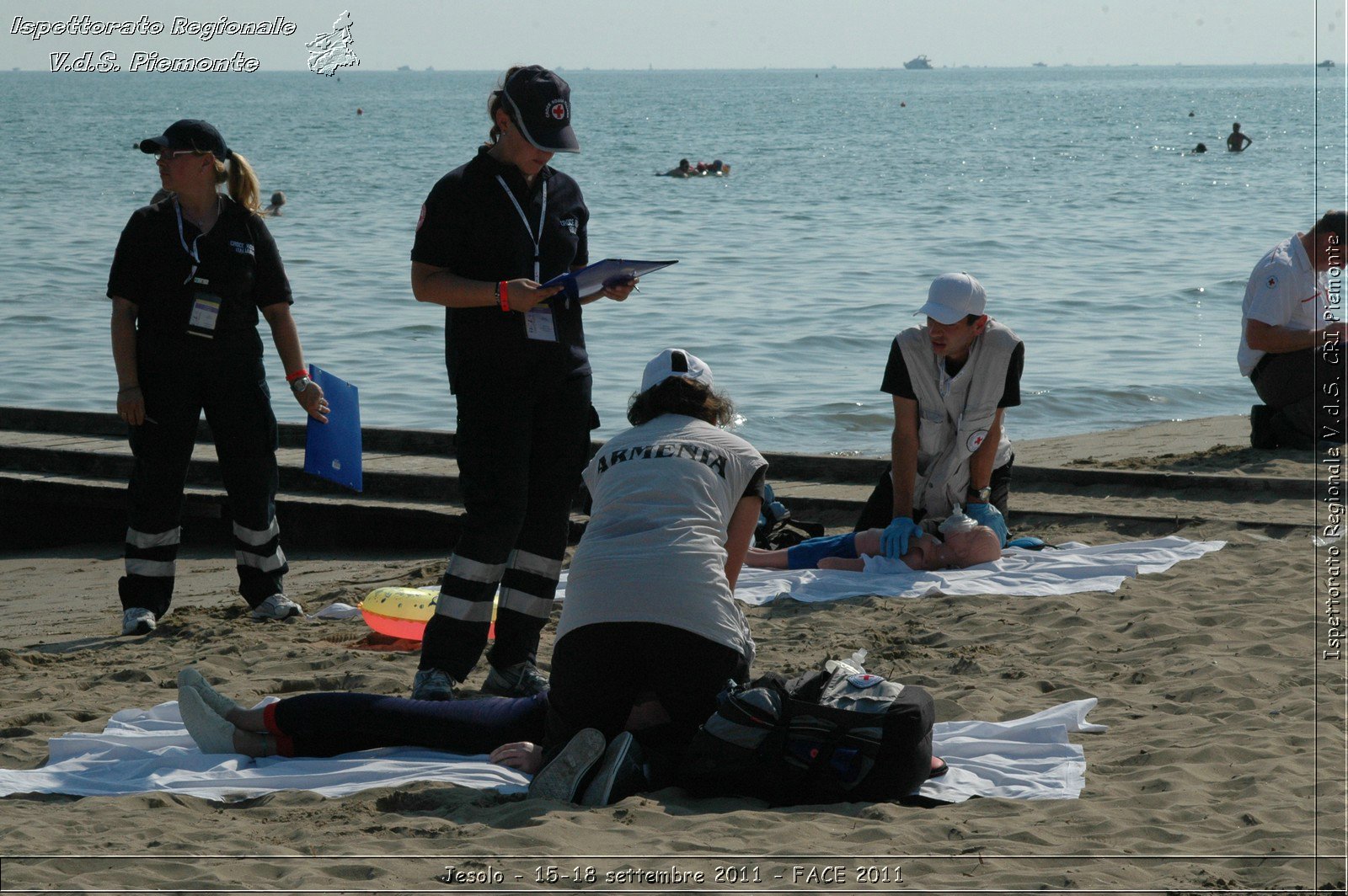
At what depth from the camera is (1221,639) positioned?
5066mm

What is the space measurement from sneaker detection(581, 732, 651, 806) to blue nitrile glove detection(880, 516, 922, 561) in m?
2.86

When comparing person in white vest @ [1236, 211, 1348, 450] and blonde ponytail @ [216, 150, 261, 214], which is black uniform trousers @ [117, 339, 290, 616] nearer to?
blonde ponytail @ [216, 150, 261, 214]

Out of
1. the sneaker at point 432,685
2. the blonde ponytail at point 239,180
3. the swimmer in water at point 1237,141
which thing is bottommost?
the sneaker at point 432,685

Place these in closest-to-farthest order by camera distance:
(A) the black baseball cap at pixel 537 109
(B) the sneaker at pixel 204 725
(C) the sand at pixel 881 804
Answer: (C) the sand at pixel 881 804
(B) the sneaker at pixel 204 725
(A) the black baseball cap at pixel 537 109

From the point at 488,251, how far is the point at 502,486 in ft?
2.48

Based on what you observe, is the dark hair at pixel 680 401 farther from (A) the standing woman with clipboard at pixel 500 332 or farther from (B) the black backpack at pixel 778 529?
(B) the black backpack at pixel 778 529

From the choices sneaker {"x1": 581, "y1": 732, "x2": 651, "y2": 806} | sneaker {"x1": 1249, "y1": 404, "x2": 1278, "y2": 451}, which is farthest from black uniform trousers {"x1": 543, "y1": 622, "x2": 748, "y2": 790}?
sneaker {"x1": 1249, "y1": 404, "x2": 1278, "y2": 451}

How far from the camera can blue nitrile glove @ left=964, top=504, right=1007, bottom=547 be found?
6449 millimetres

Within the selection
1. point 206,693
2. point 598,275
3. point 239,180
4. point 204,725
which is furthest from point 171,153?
point 204,725

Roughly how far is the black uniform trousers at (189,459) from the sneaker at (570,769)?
2635 mm

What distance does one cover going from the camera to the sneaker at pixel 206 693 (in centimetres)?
407

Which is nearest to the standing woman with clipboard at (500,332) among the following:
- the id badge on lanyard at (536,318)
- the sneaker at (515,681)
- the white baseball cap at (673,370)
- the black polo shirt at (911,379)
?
the id badge on lanyard at (536,318)

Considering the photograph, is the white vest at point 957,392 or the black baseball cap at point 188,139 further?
the white vest at point 957,392

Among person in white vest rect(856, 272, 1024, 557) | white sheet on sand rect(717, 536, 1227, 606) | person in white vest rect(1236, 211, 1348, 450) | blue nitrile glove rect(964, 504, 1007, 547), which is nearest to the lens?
white sheet on sand rect(717, 536, 1227, 606)
